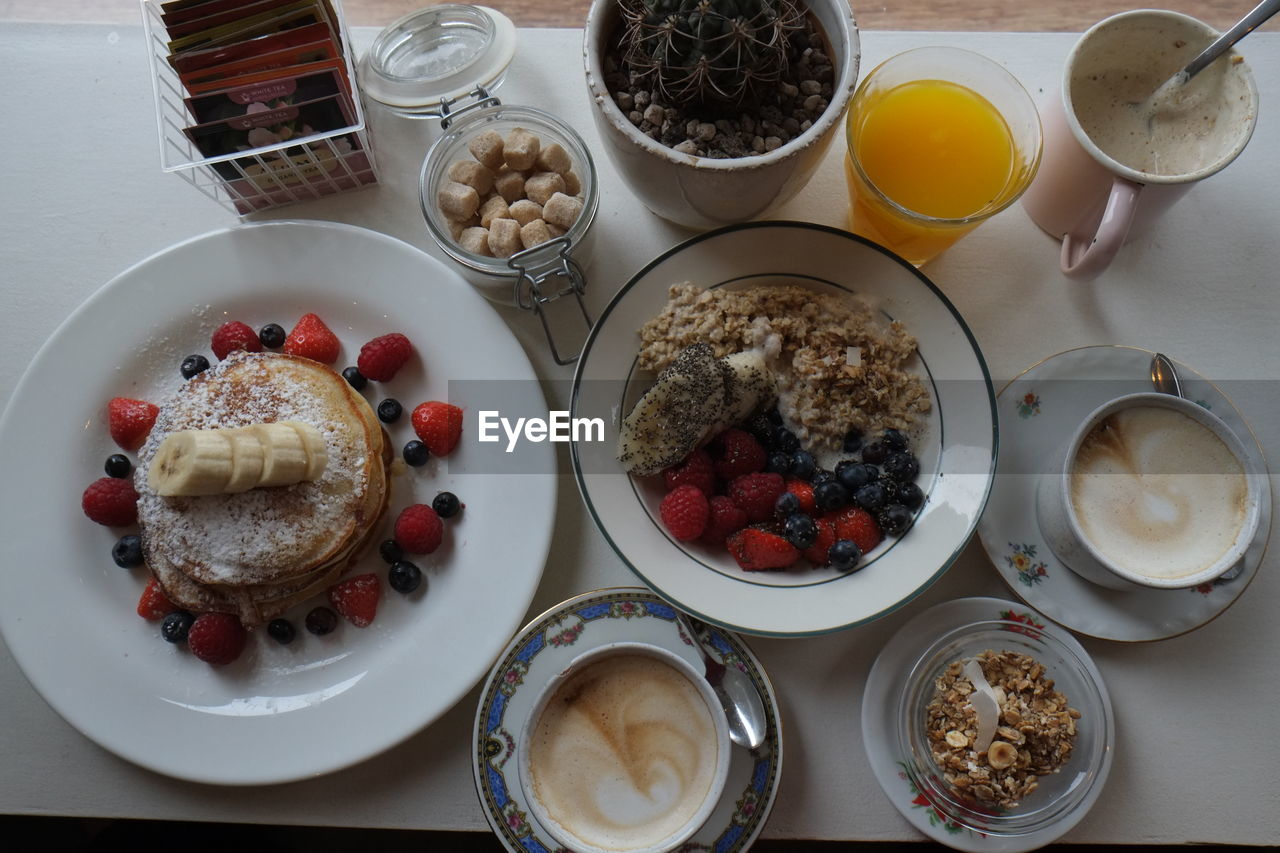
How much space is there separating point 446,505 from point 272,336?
18.2 inches

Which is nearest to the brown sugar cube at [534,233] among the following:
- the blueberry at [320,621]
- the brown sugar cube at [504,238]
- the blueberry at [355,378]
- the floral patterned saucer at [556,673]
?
the brown sugar cube at [504,238]

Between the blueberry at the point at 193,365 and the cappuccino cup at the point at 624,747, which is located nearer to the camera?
the cappuccino cup at the point at 624,747

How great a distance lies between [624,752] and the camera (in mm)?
1304

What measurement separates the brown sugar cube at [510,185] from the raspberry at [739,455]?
0.56 meters

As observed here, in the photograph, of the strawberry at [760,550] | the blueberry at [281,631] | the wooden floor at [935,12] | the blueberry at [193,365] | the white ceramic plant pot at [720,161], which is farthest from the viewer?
the wooden floor at [935,12]

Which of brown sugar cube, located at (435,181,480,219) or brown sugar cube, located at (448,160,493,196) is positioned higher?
brown sugar cube, located at (448,160,493,196)

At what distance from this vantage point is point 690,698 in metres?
1.30

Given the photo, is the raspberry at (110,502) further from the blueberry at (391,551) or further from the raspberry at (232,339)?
the blueberry at (391,551)

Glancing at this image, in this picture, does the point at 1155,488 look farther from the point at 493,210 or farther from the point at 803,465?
the point at 493,210

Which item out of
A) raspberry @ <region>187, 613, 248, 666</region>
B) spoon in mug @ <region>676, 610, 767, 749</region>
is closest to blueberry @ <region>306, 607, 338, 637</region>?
raspberry @ <region>187, 613, 248, 666</region>

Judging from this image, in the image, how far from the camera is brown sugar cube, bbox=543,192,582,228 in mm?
1407

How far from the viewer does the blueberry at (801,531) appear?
4.25 feet

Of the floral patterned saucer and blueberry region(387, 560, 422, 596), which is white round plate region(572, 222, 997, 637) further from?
blueberry region(387, 560, 422, 596)

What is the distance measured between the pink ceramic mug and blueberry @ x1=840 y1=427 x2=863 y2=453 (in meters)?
0.44
